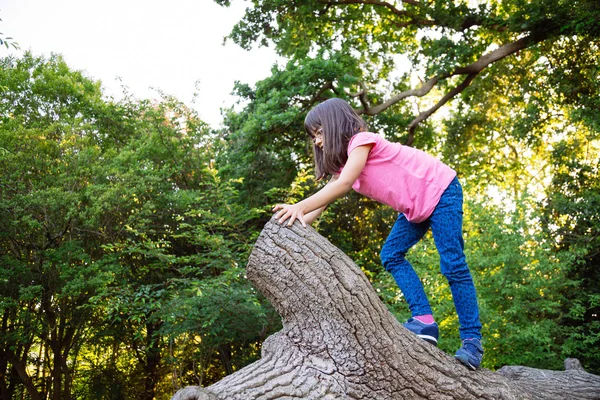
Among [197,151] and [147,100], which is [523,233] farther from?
[147,100]

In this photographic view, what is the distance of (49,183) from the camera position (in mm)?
8844

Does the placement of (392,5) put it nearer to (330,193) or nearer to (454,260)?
(454,260)

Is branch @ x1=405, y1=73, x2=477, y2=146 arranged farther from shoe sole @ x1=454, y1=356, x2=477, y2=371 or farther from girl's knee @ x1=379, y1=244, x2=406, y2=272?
shoe sole @ x1=454, y1=356, x2=477, y2=371

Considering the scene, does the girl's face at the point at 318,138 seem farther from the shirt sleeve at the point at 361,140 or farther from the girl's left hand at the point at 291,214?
the girl's left hand at the point at 291,214

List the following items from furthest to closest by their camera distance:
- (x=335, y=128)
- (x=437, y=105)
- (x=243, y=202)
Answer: (x=243, y=202) < (x=437, y=105) < (x=335, y=128)

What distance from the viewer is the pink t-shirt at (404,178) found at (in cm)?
273

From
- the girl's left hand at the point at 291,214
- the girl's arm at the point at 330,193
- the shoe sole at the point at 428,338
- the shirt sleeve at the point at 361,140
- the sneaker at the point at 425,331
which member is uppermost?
the shirt sleeve at the point at 361,140

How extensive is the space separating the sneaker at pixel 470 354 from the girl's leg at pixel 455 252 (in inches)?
1.6

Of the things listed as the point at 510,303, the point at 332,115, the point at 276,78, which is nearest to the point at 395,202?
the point at 332,115

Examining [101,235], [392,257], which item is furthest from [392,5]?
[392,257]

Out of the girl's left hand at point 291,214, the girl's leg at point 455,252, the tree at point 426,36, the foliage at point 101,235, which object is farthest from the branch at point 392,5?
the girl's left hand at point 291,214

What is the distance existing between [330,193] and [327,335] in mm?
626

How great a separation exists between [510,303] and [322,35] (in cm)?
620

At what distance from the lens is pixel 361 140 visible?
2.61 metres
